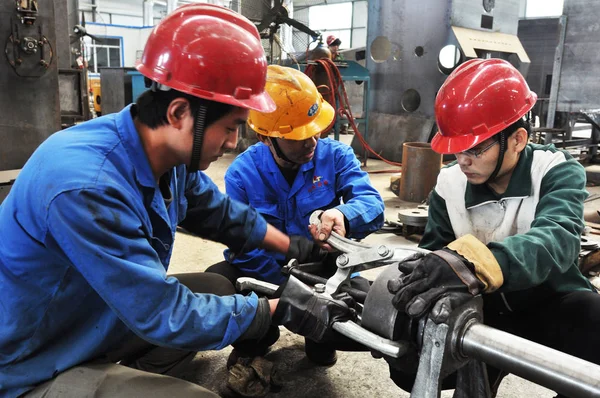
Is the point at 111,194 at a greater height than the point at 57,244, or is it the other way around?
the point at 111,194

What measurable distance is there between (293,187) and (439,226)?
0.69 m

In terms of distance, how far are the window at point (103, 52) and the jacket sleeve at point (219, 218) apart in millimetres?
18209

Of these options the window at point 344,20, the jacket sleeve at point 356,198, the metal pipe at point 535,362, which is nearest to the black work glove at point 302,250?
the jacket sleeve at point 356,198

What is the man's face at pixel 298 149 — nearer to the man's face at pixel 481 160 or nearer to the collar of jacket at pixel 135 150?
the man's face at pixel 481 160

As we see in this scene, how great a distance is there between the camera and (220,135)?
56.4 inches

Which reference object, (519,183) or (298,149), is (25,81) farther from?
(519,183)

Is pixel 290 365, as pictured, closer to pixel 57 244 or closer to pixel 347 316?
pixel 347 316

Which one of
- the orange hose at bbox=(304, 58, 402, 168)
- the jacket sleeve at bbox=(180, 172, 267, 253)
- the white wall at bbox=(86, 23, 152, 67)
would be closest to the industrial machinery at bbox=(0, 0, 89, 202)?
the jacket sleeve at bbox=(180, 172, 267, 253)

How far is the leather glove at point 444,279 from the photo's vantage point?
1.13 meters

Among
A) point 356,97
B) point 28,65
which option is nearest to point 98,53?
point 356,97

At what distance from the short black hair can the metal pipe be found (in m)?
0.85

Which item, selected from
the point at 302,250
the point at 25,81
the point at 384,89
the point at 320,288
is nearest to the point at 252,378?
the point at 302,250

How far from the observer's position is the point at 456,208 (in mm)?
1906

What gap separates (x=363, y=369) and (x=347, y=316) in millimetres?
1029
